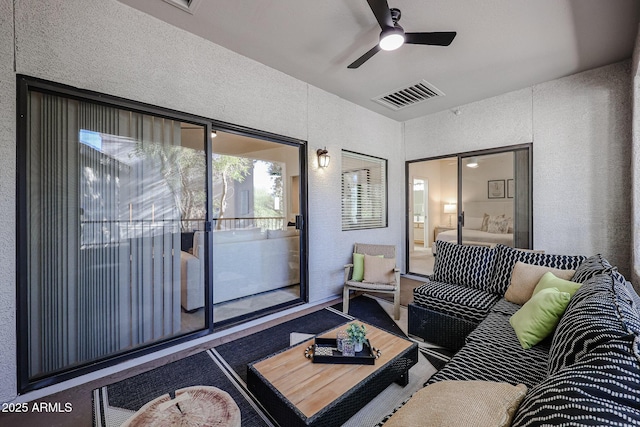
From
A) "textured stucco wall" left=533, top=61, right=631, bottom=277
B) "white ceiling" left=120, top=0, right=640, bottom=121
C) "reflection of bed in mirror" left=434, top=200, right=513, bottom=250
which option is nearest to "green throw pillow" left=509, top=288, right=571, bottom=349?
"white ceiling" left=120, top=0, right=640, bottom=121

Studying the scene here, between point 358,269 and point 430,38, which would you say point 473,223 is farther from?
point 430,38

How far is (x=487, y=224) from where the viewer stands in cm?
441

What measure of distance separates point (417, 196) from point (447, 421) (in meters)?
6.70

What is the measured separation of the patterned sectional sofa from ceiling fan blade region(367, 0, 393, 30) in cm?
217

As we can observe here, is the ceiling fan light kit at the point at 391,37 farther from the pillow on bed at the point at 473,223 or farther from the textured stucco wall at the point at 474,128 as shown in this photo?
the pillow on bed at the point at 473,223

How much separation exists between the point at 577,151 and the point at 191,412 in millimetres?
4729

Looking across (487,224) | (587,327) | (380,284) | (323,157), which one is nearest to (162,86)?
(323,157)

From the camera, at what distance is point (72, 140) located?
83.0 inches

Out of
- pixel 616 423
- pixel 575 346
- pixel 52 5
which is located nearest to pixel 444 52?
pixel 575 346

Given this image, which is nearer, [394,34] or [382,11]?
[382,11]

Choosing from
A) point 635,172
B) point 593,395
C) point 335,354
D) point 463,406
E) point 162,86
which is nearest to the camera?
point 593,395

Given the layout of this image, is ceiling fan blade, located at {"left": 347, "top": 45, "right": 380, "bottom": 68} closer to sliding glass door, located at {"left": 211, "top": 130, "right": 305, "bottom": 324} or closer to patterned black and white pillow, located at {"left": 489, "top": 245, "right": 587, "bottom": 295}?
sliding glass door, located at {"left": 211, "top": 130, "right": 305, "bottom": 324}

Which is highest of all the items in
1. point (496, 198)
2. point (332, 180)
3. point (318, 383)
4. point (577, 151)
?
point (577, 151)

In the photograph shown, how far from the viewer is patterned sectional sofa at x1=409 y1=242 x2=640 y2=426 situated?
66 centimetres
